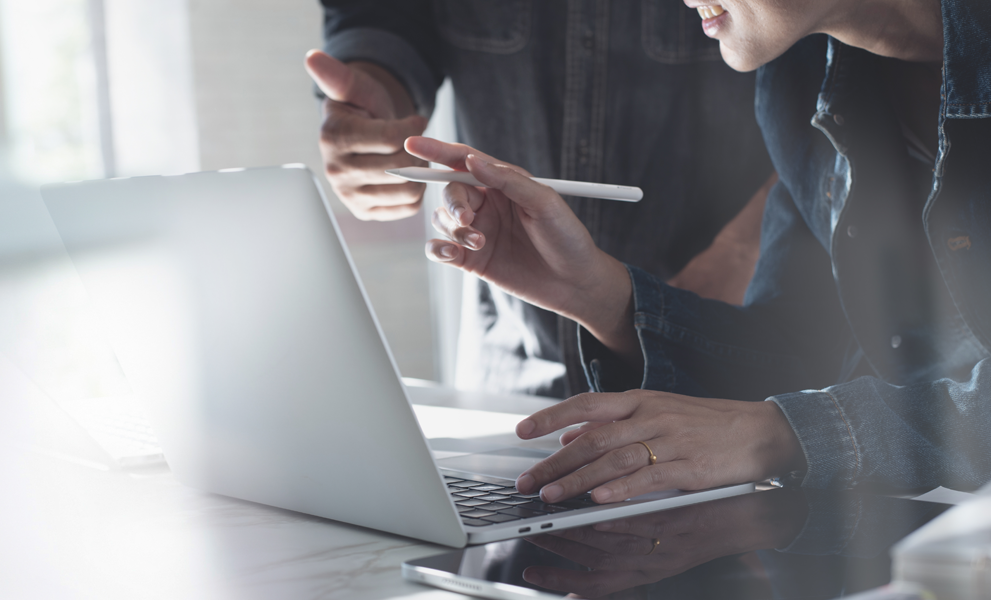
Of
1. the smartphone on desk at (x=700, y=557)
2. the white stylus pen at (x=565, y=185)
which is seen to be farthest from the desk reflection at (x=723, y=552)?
the white stylus pen at (x=565, y=185)

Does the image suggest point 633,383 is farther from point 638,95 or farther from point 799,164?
point 638,95

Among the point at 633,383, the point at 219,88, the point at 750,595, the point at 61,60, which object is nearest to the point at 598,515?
the point at 750,595

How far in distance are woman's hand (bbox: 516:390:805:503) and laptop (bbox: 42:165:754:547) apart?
13 millimetres

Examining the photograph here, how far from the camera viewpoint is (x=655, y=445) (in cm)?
61

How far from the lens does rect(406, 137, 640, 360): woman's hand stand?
81 cm

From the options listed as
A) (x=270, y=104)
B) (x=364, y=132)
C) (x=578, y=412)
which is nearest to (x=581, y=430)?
(x=578, y=412)

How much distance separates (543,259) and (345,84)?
0.44 m

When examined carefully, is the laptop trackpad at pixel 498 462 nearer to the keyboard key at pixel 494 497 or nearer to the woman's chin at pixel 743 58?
the keyboard key at pixel 494 497

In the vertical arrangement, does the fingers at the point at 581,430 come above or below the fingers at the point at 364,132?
below

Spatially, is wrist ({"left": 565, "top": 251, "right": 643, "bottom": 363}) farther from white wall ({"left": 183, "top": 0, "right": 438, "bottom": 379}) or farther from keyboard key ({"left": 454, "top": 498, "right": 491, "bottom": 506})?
white wall ({"left": 183, "top": 0, "right": 438, "bottom": 379})

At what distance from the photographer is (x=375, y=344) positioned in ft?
1.41

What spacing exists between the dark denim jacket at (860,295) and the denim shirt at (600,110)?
41 cm

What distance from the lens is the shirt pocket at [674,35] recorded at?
147cm

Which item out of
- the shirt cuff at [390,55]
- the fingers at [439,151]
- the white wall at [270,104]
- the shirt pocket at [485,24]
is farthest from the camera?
the white wall at [270,104]
